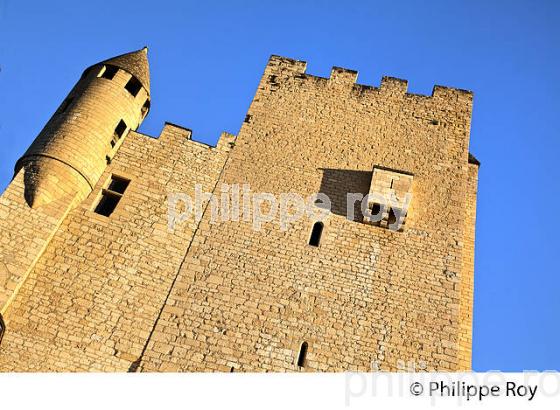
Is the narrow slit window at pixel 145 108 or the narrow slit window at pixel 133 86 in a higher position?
the narrow slit window at pixel 133 86

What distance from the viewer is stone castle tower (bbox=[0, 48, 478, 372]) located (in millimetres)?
9266

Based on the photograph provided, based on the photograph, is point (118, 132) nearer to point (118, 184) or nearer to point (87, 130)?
point (87, 130)

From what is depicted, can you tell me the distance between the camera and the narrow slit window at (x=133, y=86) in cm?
1251

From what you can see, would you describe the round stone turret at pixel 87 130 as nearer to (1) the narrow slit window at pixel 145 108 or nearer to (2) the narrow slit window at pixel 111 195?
Result: (1) the narrow slit window at pixel 145 108

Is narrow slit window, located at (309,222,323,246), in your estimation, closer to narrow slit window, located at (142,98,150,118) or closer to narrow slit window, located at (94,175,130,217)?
narrow slit window, located at (94,175,130,217)

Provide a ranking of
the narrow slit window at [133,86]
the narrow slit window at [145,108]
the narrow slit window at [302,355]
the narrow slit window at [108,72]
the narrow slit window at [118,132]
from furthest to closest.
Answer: the narrow slit window at [145,108]
the narrow slit window at [133,86]
the narrow slit window at [108,72]
the narrow slit window at [118,132]
the narrow slit window at [302,355]

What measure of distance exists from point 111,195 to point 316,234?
3956 millimetres

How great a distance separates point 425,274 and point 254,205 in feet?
11.0

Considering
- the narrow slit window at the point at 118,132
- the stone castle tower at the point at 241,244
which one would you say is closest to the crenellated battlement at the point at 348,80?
the stone castle tower at the point at 241,244

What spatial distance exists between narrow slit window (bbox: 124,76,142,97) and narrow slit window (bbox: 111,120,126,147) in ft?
2.83

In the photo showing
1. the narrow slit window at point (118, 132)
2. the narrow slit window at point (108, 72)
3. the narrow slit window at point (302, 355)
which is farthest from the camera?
the narrow slit window at point (108, 72)

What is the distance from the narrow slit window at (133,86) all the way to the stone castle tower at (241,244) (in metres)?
0.02

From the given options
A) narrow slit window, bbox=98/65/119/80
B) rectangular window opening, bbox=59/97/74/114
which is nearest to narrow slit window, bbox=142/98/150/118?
narrow slit window, bbox=98/65/119/80

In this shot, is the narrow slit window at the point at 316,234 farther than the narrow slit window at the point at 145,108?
No
